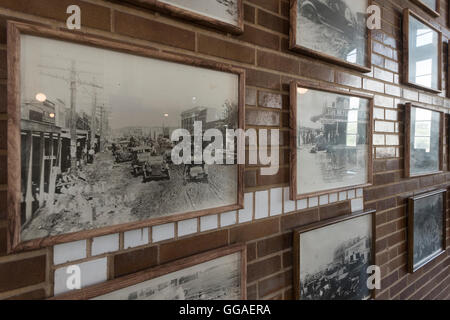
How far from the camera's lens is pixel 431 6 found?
1.65m

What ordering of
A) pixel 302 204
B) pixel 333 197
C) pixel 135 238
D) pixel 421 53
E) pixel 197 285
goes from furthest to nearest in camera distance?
pixel 421 53, pixel 333 197, pixel 302 204, pixel 197 285, pixel 135 238

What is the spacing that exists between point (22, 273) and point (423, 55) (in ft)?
7.07

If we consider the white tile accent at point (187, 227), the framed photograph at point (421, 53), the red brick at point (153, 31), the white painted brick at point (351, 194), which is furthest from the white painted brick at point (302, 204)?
the framed photograph at point (421, 53)

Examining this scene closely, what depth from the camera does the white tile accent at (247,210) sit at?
2.80 ft

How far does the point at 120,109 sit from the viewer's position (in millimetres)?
629

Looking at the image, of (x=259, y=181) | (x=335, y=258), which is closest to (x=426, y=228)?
(x=335, y=258)

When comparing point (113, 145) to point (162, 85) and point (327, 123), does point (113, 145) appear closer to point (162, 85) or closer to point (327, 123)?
point (162, 85)

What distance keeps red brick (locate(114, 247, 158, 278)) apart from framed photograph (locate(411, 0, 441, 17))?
2.00 m

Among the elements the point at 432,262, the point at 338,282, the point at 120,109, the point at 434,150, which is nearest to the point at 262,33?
the point at 120,109

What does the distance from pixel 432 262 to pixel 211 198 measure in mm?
1838

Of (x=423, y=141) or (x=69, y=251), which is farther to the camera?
(x=423, y=141)

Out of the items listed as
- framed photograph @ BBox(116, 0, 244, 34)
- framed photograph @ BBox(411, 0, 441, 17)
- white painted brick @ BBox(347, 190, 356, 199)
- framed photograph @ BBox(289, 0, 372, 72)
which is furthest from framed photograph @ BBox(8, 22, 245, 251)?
framed photograph @ BBox(411, 0, 441, 17)

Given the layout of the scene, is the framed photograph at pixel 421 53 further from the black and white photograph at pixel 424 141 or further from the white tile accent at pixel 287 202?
the white tile accent at pixel 287 202

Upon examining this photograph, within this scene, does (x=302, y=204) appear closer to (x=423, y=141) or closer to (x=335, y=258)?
(x=335, y=258)
